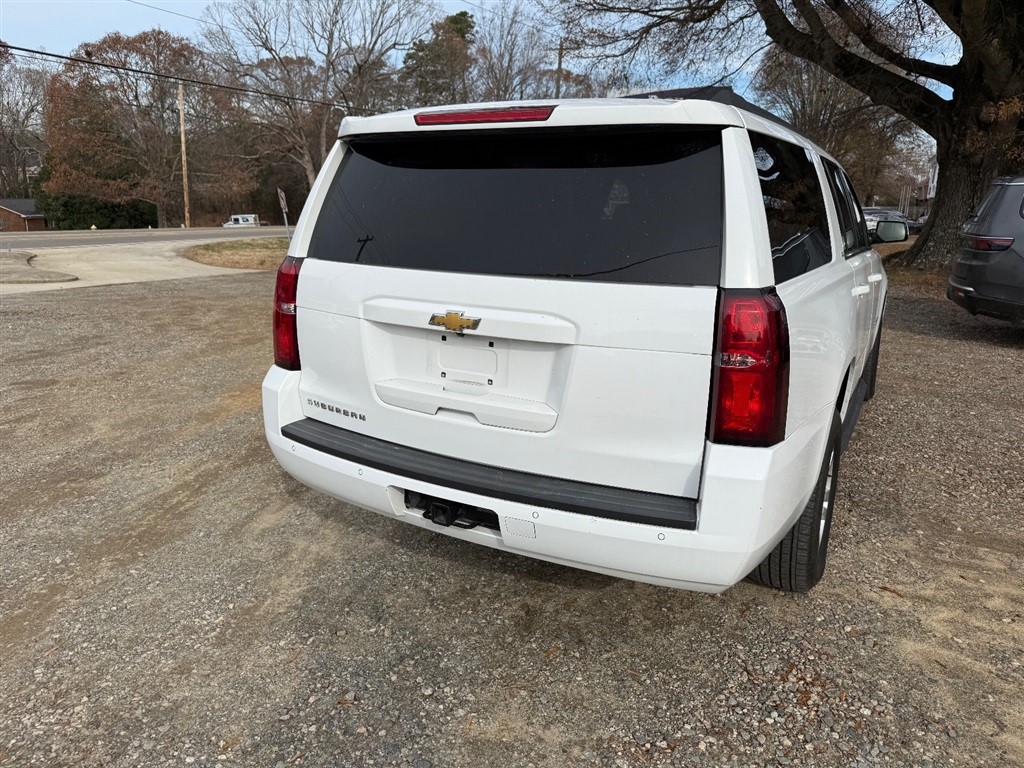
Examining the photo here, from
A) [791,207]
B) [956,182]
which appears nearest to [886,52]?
[956,182]

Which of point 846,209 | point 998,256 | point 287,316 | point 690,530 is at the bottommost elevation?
point 690,530

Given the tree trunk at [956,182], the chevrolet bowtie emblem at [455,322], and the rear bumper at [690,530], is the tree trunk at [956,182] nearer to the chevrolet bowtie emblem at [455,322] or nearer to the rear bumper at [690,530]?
the rear bumper at [690,530]

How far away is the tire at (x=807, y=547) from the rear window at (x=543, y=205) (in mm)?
1142

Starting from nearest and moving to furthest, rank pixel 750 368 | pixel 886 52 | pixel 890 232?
pixel 750 368, pixel 890 232, pixel 886 52

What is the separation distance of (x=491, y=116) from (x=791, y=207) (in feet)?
3.86

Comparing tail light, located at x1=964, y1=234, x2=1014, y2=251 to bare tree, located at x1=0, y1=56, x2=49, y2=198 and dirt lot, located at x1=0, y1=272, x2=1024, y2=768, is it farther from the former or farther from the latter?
bare tree, located at x1=0, y1=56, x2=49, y2=198

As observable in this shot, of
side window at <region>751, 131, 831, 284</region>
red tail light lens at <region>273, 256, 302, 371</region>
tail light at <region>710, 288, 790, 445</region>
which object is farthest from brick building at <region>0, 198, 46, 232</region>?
tail light at <region>710, 288, 790, 445</region>

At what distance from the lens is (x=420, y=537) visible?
3471 millimetres

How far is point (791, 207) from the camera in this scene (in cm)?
264

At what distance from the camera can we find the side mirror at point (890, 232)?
5367 millimetres

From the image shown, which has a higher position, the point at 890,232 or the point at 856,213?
the point at 856,213

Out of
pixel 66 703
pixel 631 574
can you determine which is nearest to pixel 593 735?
pixel 631 574

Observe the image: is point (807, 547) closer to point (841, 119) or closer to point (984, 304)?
point (984, 304)

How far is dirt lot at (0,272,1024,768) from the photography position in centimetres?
221
